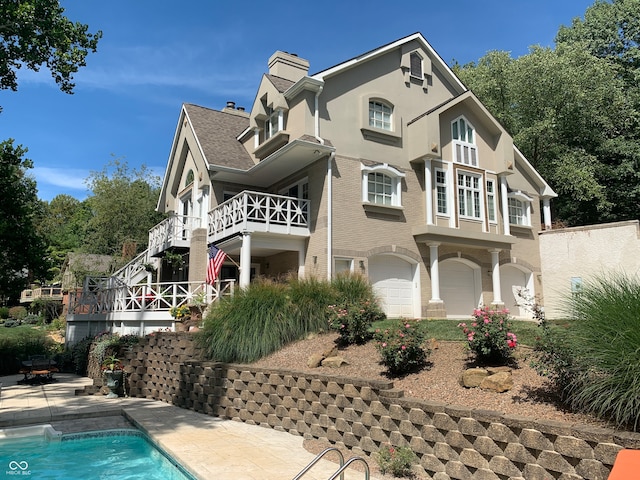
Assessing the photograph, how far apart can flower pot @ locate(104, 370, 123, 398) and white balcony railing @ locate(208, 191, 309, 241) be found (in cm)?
592

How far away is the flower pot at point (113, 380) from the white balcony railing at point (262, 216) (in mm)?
5925

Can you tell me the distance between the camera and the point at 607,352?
5086mm

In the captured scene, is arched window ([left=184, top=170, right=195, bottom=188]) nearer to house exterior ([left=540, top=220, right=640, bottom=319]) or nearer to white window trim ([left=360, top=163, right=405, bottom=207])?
white window trim ([left=360, top=163, right=405, bottom=207])

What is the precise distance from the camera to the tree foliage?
25.7 meters

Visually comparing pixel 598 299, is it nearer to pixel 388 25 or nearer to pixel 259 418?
pixel 259 418

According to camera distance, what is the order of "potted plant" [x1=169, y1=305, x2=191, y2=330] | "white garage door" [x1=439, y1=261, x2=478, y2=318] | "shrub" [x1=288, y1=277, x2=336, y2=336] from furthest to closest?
"white garage door" [x1=439, y1=261, x2=478, y2=318] < "potted plant" [x1=169, y1=305, x2=191, y2=330] < "shrub" [x1=288, y1=277, x2=336, y2=336]

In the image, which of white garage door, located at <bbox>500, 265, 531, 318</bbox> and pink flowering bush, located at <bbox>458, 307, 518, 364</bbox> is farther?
white garage door, located at <bbox>500, 265, 531, 318</bbox>

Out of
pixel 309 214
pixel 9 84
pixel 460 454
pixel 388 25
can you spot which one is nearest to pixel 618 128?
pixel 388 25

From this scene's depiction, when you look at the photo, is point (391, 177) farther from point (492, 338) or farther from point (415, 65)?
point (492, 338)

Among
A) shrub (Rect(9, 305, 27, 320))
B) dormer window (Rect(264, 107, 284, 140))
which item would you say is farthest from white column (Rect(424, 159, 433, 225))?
shrub (Rect(9, 305, 27, 320))

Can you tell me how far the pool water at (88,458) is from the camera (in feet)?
25.0

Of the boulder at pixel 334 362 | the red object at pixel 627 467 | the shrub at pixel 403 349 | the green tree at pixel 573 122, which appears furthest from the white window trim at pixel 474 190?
the red object at pixel 627 467

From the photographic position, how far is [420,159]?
59.9ft
